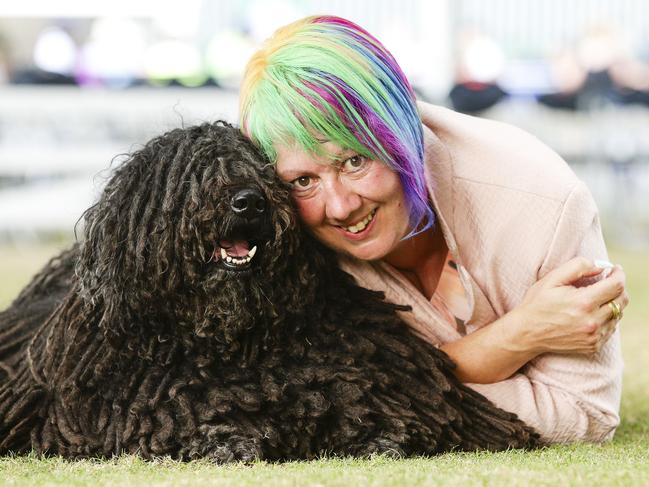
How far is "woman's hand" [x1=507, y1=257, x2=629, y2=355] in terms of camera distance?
125 inches

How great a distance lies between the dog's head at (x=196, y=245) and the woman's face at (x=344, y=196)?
59 mm

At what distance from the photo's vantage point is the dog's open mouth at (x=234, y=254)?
9.37ft

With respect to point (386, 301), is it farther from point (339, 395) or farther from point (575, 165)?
point (575, 165)

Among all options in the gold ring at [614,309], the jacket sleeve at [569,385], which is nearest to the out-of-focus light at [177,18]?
the jacket sleeve at [569,385]

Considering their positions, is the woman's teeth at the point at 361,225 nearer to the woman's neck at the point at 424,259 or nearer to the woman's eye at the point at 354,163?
the woman's eye at the point at 354,163

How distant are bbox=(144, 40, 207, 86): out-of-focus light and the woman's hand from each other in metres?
7.44

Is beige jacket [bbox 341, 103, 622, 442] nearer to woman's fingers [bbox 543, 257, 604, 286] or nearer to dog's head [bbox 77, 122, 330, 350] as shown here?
woman's fingers [bbox 543, 257, 604, 286]

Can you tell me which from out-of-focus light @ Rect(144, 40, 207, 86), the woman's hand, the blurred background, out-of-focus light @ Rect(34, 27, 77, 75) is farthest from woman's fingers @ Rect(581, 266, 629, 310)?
out-of-focus light @ Rect(34, 27, 77, 75)

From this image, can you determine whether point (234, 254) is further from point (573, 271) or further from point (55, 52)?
point (55, 52)

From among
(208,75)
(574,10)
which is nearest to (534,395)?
(208,75)

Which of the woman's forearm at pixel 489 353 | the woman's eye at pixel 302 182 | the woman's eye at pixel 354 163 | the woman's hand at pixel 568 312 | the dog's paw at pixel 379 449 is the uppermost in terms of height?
the woman's eye at pixel 354 163

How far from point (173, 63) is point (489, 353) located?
802 cm

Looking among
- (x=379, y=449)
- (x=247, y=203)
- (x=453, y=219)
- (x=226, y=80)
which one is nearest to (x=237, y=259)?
(x=247, y=203)

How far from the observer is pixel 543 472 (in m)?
2.54
